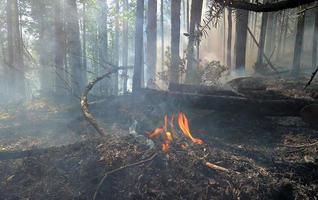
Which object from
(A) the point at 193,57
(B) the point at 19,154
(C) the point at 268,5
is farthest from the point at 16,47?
(C) the point at 268,5

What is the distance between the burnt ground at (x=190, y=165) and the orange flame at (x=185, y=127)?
262 mm

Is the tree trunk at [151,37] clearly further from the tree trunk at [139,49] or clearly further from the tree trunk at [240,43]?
the tree trunk at [139,49]

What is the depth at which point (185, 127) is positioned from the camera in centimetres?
829

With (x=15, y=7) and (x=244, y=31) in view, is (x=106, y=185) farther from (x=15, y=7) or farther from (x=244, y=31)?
(x=15, y=7)

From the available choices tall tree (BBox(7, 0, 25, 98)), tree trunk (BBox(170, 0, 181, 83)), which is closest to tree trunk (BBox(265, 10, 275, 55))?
tree trunk (BBox(170, 0, 181, 83))

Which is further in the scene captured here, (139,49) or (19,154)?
(139,49)

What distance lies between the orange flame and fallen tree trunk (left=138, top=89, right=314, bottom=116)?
455mm

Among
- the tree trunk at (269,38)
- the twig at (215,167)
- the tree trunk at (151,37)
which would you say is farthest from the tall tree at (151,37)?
the twig at (215,167)

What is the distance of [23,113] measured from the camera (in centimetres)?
1306

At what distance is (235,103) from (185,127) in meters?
1.51

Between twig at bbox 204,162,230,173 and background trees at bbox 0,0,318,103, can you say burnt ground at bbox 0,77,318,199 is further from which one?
background trees at bbox 0,0,318,103

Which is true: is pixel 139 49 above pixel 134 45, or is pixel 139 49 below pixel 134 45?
below

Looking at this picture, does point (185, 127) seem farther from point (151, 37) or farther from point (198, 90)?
point (151, 37)

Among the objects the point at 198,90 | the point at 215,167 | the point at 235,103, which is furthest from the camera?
the point at 198,90
